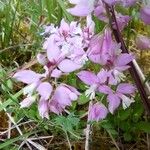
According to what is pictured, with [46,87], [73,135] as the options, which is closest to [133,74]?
[46,87]

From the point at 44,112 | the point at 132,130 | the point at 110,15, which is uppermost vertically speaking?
the point at 110,15

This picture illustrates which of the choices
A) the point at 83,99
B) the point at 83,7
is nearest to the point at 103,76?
the point at 83,7

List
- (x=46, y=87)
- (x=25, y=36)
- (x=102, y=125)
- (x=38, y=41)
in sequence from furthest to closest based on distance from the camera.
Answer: (x=25, y=36), (x=38, y=41), (x=102, y=125), (x=46, y=87)

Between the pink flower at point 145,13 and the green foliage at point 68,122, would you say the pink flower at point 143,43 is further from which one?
the green foliage at point 68,122

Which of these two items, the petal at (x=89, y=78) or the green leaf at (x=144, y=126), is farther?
the green leaf at (x=144, y=126)

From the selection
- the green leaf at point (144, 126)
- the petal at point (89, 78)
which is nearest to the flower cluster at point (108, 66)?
the petal at point (89, 78)

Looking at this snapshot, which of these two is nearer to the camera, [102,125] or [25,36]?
[102,125]

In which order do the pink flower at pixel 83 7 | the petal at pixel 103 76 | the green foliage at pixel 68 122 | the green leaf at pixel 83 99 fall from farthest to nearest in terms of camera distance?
the green leaf at pixel 83 99, the green foliage at pixel 68 122, the petal at pixel 103 76, the pink flower at pixel 83 7

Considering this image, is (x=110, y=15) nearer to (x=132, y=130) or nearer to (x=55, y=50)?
(x=55, y=50)

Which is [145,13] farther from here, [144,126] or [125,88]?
[144,126]
